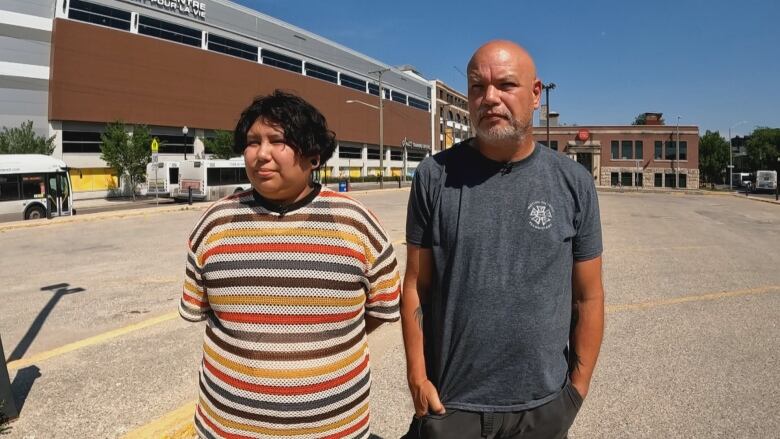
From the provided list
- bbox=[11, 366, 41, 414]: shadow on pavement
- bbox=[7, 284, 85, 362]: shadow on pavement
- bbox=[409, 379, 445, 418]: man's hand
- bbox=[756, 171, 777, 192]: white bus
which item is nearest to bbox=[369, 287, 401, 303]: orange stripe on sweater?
bbox=[409, 379, 445, 418]: man's hand

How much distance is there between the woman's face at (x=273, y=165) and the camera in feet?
6.05

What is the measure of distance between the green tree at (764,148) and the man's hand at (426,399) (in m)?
85.9

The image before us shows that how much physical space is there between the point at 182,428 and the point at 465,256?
8.10 feet

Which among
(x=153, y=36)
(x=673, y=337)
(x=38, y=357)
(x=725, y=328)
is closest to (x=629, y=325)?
(x=673, y=337)

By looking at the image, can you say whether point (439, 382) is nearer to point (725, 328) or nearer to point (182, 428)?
point (182, 428)

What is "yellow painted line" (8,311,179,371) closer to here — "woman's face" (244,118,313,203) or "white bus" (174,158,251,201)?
"woman's face" (244,118,313,203)

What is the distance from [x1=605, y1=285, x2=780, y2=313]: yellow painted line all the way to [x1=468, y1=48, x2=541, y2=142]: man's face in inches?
196

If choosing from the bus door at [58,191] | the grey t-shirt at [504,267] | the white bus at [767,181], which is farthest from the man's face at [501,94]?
the white bus at [767,181]

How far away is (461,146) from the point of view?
1.98 m

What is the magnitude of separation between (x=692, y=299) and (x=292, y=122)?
6.65 meters

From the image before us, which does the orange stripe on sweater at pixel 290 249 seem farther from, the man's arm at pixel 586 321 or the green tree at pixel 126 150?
the green tree at pixel 126 150

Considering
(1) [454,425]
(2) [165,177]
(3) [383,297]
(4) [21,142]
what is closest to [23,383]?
(3) [383,297]

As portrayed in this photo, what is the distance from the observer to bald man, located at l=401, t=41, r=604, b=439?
1.81 metres

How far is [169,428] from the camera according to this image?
3.23 m
